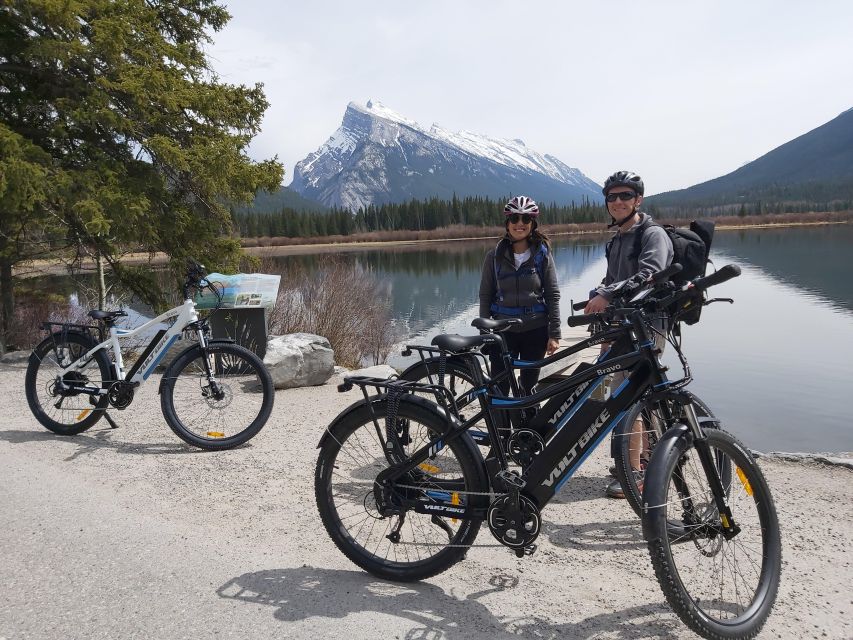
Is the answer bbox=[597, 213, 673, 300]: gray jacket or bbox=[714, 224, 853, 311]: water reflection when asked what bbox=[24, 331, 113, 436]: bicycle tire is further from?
bbox=[714, 224, 853, 311]: water reflection

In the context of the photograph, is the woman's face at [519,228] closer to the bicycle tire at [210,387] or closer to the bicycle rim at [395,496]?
the bicycle rim at [395,496]

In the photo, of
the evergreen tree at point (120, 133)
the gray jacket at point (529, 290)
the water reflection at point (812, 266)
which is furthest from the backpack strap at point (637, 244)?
the water reflection at point (812, 266)

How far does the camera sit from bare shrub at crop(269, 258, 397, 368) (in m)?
13.8

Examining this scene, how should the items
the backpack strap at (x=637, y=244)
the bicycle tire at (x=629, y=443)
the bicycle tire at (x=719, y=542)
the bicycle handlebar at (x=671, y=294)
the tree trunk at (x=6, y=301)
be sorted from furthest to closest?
the tree trunk at (x=6, y=301), the backpack strap at (x=637, y=244), the bicycle tire at (x=629, y=443), the bicycle handlebar at (x=671, y=294), the bicycle tire at (x=719, y=542)

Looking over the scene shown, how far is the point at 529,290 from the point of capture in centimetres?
477

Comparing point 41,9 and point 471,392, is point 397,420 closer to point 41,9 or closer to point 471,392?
point 471,392

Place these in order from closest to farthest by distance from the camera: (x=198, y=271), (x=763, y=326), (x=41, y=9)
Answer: (x=198, y=271) < (x=41, y=9) < (x=763, y=326)

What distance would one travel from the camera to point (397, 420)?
299 centimetres

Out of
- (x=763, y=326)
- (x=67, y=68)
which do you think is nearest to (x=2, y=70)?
(x=67, y=68)

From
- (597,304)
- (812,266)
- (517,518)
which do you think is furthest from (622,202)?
(812,266)

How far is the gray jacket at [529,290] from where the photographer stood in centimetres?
476

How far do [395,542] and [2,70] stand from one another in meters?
10.3

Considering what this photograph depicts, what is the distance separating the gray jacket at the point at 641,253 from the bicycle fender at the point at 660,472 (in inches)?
41.1

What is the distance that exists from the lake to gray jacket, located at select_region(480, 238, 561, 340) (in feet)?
16.1
